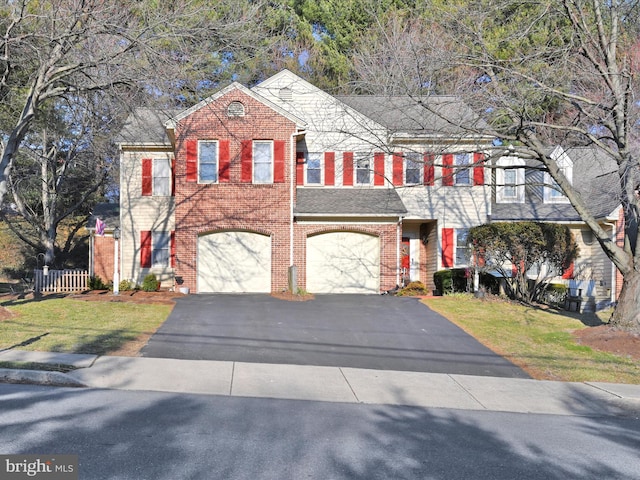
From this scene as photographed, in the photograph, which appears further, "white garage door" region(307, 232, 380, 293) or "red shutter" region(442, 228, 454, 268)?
"red shutter" region(442, 228, 454, 268)

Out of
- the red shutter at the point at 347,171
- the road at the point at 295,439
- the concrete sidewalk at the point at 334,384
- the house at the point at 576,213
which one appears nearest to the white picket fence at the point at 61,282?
the red shutter at the point at 347,171

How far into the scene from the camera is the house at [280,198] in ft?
65.0

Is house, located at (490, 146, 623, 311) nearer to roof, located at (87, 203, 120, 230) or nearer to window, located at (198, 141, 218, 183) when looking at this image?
→ window, located at (198, 141, 218, 183)

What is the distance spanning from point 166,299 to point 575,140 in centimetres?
1313

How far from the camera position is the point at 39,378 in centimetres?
862

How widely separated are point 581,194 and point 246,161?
12.7 metres

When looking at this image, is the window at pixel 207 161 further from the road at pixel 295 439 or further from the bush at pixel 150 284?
the road at pixel 295 439

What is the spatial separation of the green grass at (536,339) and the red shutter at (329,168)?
6.26 m

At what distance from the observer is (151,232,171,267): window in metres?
22.1

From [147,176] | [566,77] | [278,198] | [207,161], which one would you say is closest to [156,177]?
[147,176]

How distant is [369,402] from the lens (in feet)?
27.9

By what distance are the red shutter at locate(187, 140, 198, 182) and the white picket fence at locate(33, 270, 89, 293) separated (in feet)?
17.3

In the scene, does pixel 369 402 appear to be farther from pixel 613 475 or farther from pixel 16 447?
pixel 16 447

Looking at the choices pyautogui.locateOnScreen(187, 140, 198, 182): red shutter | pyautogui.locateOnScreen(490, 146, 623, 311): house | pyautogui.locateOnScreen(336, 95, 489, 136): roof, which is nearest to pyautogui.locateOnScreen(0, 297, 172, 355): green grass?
pyautogui.locateOnScreen(187, 140, 198, 182): red shutter
